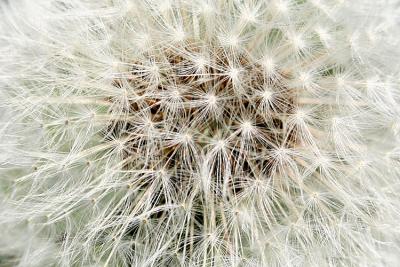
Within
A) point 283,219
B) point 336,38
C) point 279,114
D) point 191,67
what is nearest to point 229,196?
point 283,219

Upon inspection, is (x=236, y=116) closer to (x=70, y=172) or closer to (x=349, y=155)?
(x=349, y=155)

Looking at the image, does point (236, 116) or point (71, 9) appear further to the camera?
point (71, 9)

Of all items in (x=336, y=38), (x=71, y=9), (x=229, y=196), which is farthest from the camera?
(x=71, y=9)

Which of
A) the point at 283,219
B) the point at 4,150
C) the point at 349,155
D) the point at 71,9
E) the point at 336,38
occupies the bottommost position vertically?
the point at 283,219

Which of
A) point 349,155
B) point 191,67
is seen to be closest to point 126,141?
point 191,67

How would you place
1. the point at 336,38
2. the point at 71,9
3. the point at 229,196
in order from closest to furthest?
the point at 229,196 < the point at 336,38 < the point at 71,9

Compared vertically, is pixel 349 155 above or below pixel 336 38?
below
